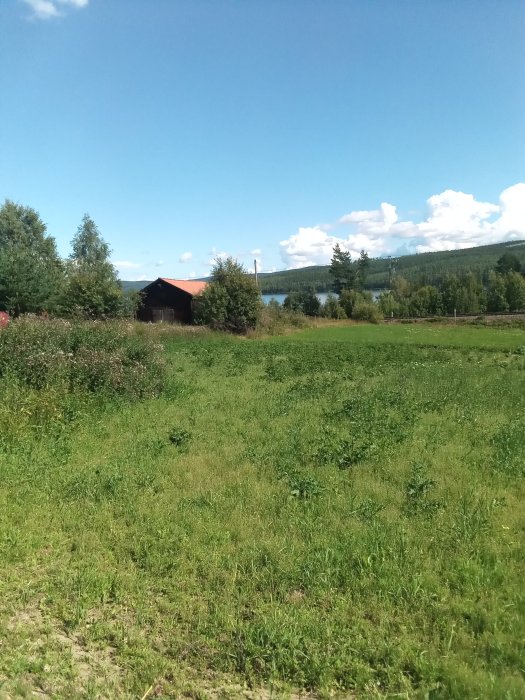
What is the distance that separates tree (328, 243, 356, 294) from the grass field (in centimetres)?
7366

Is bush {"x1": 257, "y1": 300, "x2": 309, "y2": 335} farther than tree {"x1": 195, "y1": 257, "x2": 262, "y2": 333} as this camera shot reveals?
Yes

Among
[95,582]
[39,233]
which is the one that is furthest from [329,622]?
[39,233]

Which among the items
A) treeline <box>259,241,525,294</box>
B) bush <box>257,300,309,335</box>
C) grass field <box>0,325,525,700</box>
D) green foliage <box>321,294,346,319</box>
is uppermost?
treeline <box>259,241,525,294</box>

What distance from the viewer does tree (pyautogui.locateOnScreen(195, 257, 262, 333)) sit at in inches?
A: 1459

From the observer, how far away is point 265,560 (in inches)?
159

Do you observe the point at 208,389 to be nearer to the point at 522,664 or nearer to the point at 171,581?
the point at 171,581

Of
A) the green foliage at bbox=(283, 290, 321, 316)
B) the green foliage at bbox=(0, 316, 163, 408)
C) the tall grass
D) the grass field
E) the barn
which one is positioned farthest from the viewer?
the green foliage at bbox=(283, 290, 321, 316)

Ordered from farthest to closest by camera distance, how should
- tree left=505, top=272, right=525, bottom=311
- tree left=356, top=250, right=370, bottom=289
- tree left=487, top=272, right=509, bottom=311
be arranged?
tree left=356, top=250, right=370, bottom=289 → tree left=487, top=272, right=509, bottom=311 → tree left=505, top=272, right=525, bottom=311

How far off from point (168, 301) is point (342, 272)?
42099 mm

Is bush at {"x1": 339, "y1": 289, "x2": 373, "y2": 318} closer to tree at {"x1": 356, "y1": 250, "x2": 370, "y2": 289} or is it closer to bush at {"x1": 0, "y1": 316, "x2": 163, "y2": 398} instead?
tree at {"x1": 356, "y1": 250, "x2": 370, "y2": 289}

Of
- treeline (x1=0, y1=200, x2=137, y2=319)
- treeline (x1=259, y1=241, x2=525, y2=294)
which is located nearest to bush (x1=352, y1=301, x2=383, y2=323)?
treeline (x1=0, y1=200, x2=137, y2=319)

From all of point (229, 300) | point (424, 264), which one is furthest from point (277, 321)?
point (424, 264)

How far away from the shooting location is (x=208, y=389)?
12.5 m

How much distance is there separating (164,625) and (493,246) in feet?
564
